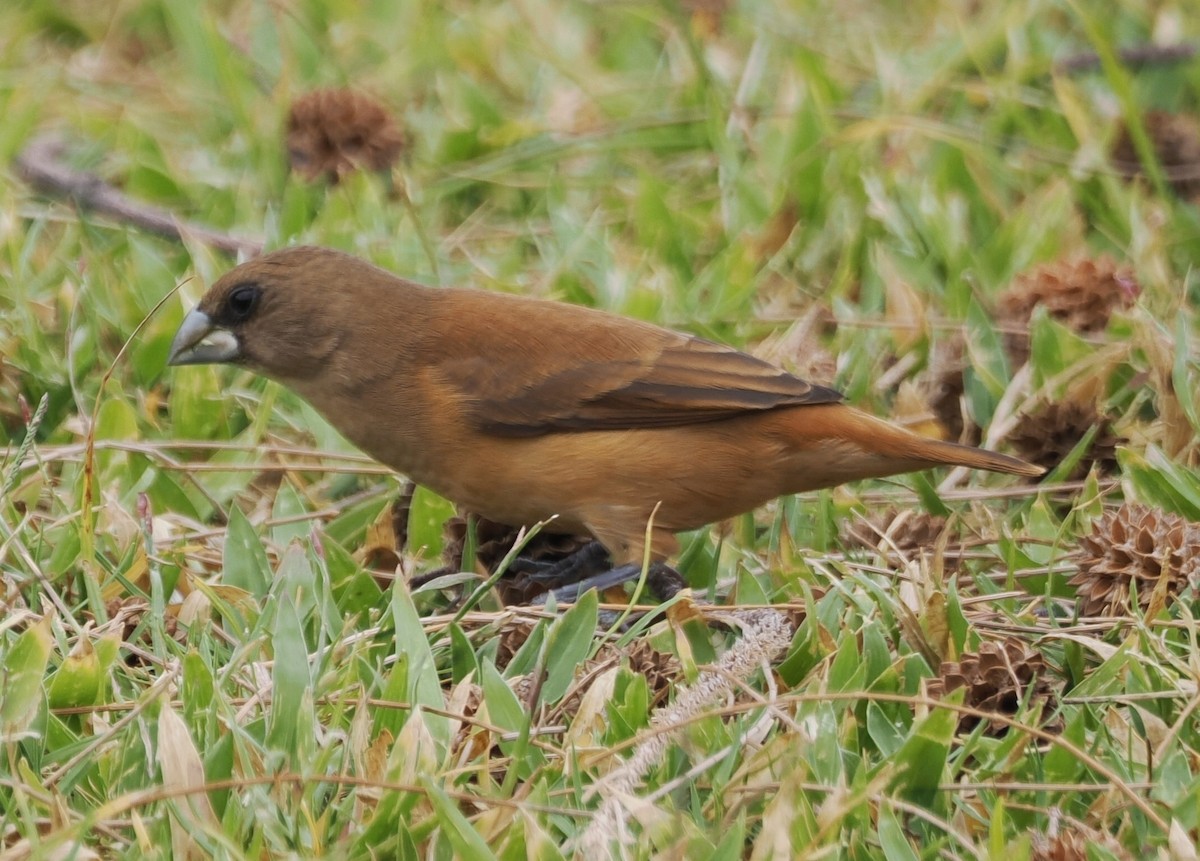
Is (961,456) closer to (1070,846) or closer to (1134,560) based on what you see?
(1134,560)

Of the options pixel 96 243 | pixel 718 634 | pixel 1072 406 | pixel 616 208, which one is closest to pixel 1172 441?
pixel 1072 406

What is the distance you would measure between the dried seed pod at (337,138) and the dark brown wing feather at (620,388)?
6.33ft

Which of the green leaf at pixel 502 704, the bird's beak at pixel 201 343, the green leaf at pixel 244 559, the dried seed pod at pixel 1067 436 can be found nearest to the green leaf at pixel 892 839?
the green leaf at pixel 502 704

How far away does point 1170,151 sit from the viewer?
6.26 metres

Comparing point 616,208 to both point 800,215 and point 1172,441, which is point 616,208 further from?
point 1172,441

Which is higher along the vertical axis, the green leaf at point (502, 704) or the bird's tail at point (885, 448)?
the green leaf at point (502, 704)

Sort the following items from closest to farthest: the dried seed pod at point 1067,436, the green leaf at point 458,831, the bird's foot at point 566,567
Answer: the green leaf at point 458,831
the bird's foot at point 566,567
the dried seed pod at point 1067,436

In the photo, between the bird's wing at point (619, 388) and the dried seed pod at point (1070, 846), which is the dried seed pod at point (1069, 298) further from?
the dried seed pod at point (1070, 846)

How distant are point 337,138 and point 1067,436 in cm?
294

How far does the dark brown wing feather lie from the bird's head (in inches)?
15.7

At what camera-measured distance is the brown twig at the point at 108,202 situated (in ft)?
18.6

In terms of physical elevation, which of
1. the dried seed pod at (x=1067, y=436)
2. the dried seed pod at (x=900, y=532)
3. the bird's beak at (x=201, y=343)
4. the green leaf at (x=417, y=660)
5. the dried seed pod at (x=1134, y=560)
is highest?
the bird's beak at (x=201, y=343)

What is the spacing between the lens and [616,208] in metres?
6.23

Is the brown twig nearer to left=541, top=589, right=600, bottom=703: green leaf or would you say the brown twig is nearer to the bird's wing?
the bird's wing
